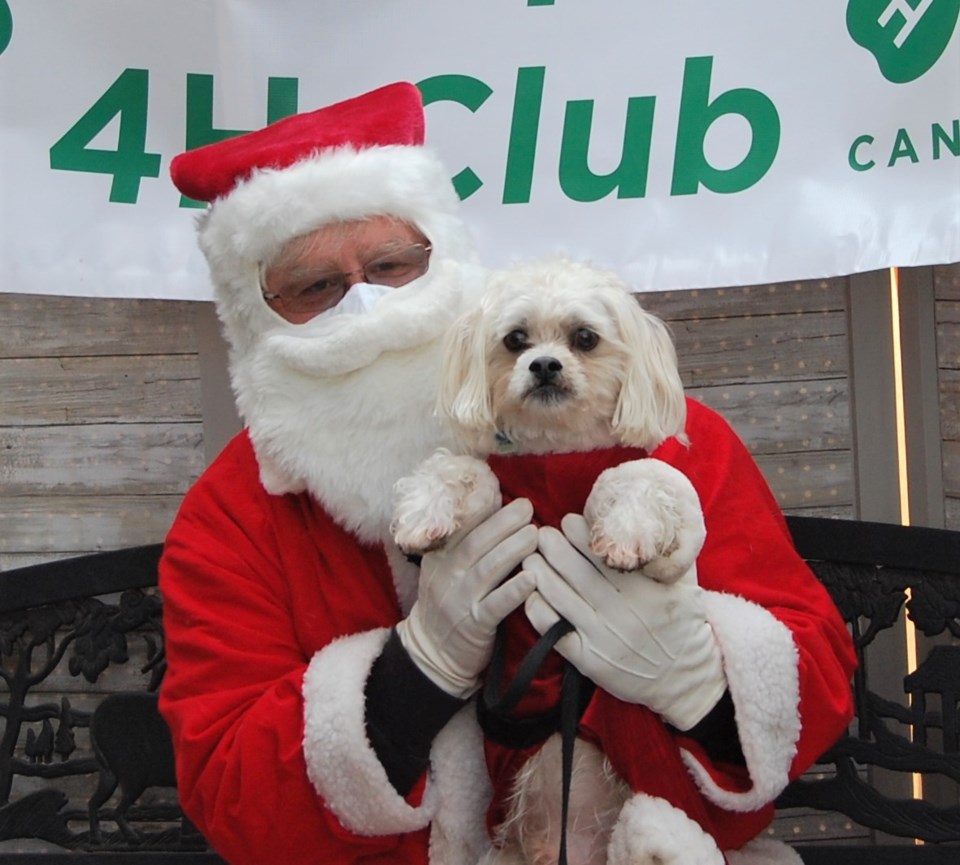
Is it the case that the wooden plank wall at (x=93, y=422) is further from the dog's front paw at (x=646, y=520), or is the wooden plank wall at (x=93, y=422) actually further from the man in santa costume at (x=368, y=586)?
the dog's front paw at (x=646, y=520)

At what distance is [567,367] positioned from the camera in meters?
1.69

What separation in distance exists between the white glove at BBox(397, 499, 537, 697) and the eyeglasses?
1.42ft

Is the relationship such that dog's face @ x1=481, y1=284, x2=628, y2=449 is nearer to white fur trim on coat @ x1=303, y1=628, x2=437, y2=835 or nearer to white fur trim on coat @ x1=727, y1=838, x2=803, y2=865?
white fur trim on coat @ x1=303, y1=628, x2=437, y2=835

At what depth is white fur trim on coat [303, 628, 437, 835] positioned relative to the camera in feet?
5.86

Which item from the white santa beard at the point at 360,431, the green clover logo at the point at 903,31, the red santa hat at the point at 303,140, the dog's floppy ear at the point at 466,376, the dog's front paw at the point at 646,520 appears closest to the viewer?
the dog's front paw at the point at 646,520

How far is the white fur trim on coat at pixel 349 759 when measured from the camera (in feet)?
Answer: 5.86

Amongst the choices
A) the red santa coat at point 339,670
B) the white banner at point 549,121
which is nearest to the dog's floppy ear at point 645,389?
the red santa coat at point 339,670

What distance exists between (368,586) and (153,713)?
826mm

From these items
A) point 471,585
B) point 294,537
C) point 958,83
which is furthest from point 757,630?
point 958,83

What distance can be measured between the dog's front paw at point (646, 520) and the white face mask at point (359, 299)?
45cm

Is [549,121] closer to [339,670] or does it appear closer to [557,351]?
[557,351]


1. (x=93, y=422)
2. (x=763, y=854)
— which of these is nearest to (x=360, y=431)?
(x=763, y=854)

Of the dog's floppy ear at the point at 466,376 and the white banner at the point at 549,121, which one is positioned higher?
the white banner at the point at 549,121

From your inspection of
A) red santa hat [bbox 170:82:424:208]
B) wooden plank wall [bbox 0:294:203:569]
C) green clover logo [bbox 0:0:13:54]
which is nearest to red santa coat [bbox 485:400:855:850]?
red santa hat [bbox 170:82:424:208]
